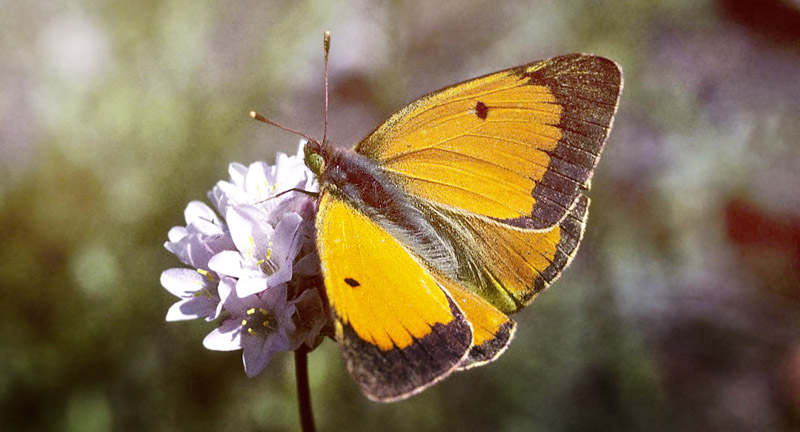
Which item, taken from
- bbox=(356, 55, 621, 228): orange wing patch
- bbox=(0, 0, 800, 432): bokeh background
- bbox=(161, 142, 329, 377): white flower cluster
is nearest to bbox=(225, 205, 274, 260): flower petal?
bbox=(161, 142, 329, 377): white flower cluster

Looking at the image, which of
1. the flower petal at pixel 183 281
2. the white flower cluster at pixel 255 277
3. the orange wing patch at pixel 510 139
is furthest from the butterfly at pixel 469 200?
the flower petal at pixel 183 281

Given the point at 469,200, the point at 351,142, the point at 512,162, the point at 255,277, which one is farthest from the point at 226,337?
the point at 351,142

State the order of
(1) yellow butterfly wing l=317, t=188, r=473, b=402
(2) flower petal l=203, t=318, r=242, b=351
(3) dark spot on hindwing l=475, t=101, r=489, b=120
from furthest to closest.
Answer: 1. (3) dark spot on hindwing l=475, t=101, r=489, b=120
2. (2) flower petal l=203, t=318, r=242, b=351
3. (1) yellow butterfly wing l=317, t=188, r=473, b=402

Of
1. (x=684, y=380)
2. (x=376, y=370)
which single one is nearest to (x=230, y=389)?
(x=376, y=370)

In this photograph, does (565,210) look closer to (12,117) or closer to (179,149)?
(179,149)

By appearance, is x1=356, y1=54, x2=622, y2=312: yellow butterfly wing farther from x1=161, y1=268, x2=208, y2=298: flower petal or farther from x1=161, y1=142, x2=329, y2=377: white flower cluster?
x1=161, y1=268, x2=208, y2=298: flower petal

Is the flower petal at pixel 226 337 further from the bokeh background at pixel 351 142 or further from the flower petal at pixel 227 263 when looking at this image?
the bokeh background at pixel 351 142

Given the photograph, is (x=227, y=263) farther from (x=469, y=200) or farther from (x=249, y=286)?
(x=469, y=200)
